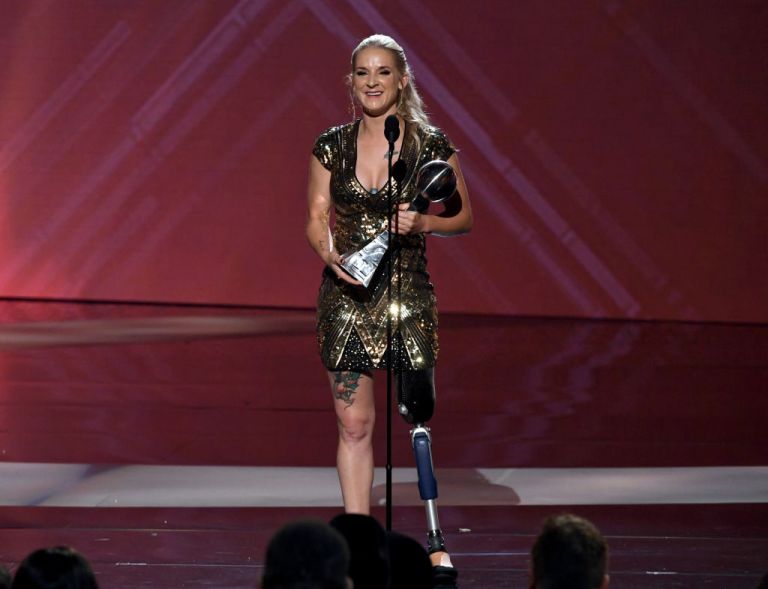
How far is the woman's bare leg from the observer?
4.03 m

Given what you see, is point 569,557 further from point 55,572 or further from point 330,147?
point 330,147

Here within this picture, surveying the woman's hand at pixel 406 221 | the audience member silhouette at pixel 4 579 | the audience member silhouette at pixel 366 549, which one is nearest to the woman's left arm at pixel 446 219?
the woman's hand at pixel 406 221

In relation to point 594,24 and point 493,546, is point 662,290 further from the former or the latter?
point 493,546

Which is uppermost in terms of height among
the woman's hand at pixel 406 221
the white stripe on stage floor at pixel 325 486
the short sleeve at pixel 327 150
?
the short sleeve at pixel 327 150

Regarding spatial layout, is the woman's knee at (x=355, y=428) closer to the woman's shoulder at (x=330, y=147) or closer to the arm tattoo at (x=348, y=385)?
the arm tattoo at (x=348, y=385)

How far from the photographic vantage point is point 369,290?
404cm

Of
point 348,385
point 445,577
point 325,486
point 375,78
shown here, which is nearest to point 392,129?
point 375,78

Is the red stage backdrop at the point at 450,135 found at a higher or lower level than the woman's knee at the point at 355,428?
higher

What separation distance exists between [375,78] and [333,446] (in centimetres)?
264

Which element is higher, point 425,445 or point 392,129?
point 392,129

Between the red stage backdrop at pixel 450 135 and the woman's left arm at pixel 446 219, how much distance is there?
271 inches

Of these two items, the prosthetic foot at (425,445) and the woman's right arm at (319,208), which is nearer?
the prosthetic foot at (425,445)

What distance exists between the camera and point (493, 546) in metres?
4.41

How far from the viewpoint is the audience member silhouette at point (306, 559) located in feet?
6.66
